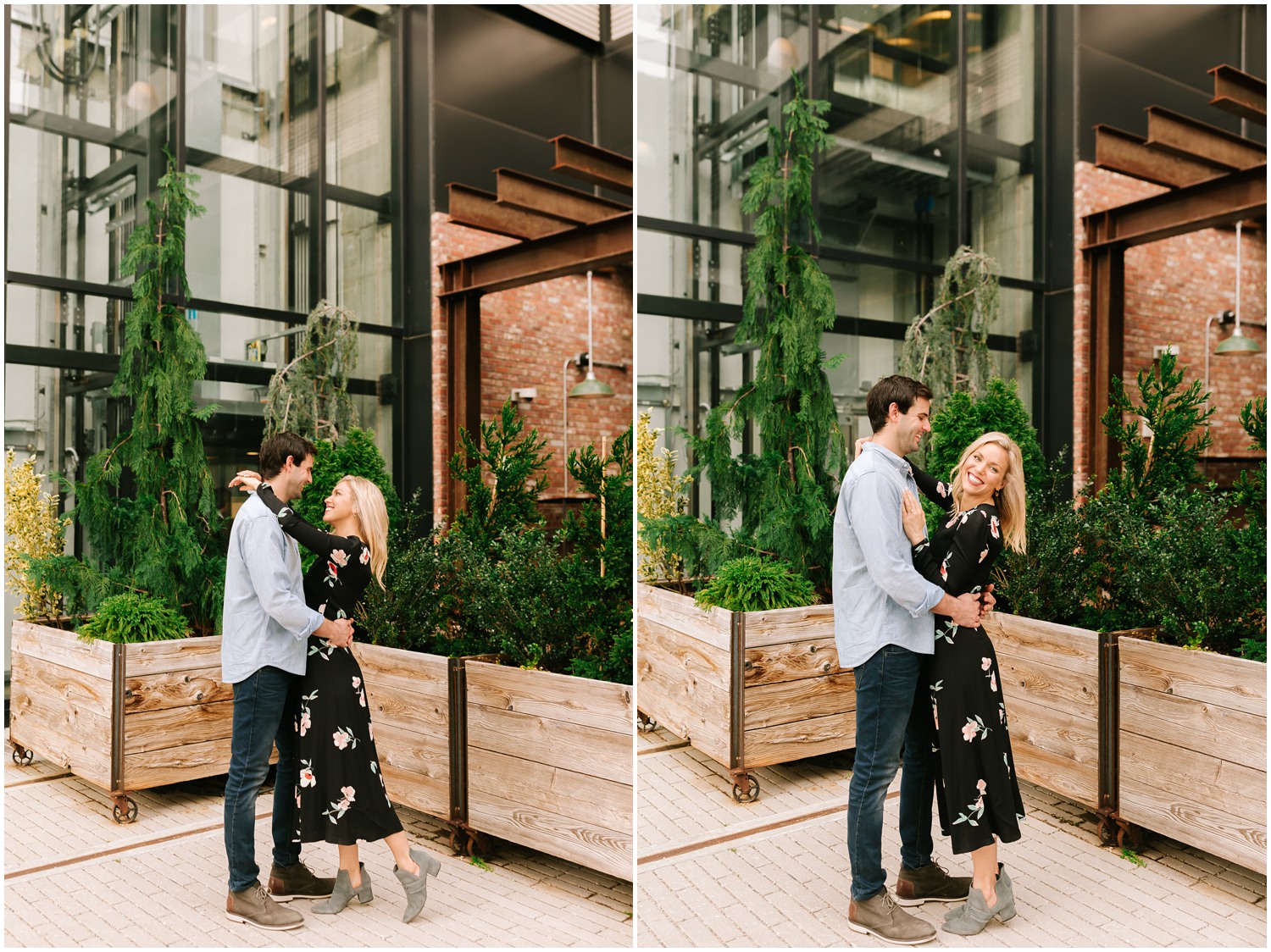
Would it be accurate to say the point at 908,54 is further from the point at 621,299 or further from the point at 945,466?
the point at 945,466

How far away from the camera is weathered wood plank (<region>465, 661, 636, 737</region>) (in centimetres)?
272

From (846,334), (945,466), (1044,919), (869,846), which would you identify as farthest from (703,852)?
(846,334)

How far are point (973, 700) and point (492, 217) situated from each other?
14.8 feet

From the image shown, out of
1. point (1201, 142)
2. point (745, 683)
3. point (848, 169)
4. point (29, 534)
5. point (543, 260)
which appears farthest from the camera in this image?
point (848, 169)

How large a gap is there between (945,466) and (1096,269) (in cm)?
324

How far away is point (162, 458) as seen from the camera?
4.09 meters

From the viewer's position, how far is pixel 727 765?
11.5 feet

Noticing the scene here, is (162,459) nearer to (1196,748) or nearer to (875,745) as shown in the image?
(875,745)

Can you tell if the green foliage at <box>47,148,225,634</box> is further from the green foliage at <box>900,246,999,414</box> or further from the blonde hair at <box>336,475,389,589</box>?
the green foliage at <box>900,246,999,414</box>

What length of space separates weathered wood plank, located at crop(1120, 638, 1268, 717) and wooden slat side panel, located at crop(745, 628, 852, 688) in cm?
100

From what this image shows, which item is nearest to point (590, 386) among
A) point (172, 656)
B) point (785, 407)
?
point (785, 407)

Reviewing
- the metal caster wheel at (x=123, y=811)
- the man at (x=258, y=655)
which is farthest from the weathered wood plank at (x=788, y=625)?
the metal caster wheel at (x=123, y=811)

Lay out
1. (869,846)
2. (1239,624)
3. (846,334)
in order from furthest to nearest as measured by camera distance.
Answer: (846,334)
(1239,624)
(869,846)

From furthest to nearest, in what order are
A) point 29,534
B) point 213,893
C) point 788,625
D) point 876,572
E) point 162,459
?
point 29,534 < point 162,459 < point 788,625 < point 213,893 < point 876,572
